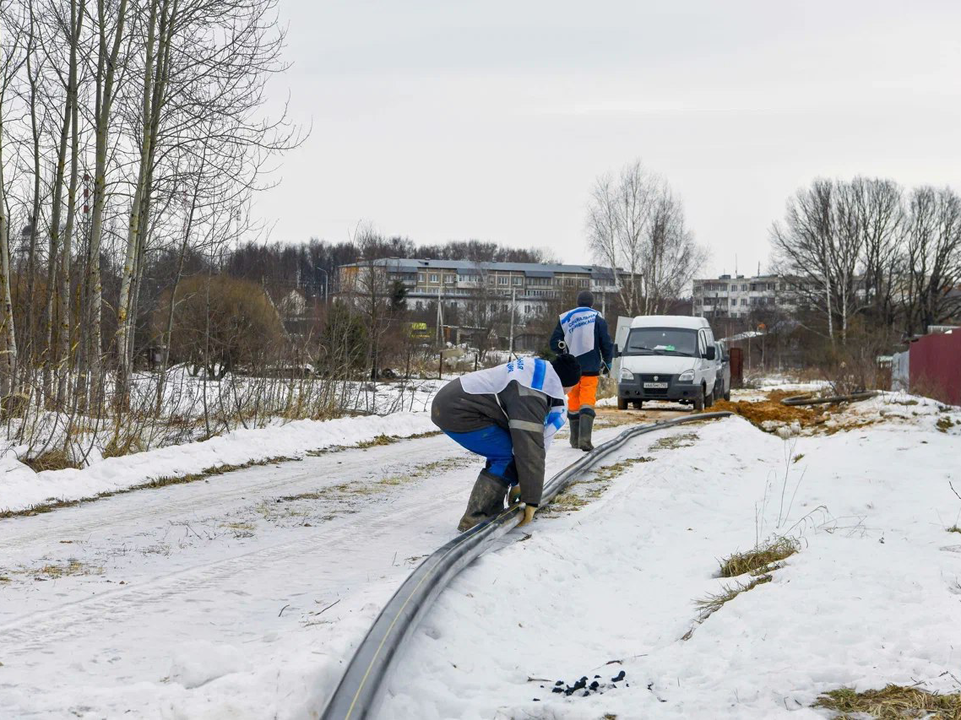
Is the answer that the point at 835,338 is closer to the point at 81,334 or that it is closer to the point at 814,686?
the point at 81,334

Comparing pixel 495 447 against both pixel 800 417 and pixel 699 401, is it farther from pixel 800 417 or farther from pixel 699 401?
pixel 699 401

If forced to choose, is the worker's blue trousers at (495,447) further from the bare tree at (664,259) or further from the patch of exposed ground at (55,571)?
the bare tree at (664,259)

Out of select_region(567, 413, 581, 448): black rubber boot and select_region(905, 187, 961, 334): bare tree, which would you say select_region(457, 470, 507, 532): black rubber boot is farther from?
select_region(905, 187, 961, 334): bare tree

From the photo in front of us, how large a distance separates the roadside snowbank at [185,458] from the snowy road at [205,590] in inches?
18.1

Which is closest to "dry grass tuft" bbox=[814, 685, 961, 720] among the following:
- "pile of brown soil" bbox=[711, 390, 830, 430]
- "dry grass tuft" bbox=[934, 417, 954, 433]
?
"dry grass tuft" bbox=[934, 417, 954, 433]

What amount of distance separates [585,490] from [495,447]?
2.17 m

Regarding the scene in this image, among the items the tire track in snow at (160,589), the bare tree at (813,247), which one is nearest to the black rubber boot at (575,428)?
the tire track in snow at (160,589)

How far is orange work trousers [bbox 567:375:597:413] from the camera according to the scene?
40.5 ft

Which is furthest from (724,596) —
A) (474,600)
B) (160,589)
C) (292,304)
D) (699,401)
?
(292,304)

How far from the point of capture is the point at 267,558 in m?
6.27

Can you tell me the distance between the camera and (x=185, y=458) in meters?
10.6

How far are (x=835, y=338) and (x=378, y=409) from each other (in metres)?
48.8

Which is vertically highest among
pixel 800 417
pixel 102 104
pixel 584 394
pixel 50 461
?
pixel 102 104

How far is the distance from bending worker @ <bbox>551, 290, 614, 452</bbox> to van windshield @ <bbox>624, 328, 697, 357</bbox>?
377 inches
